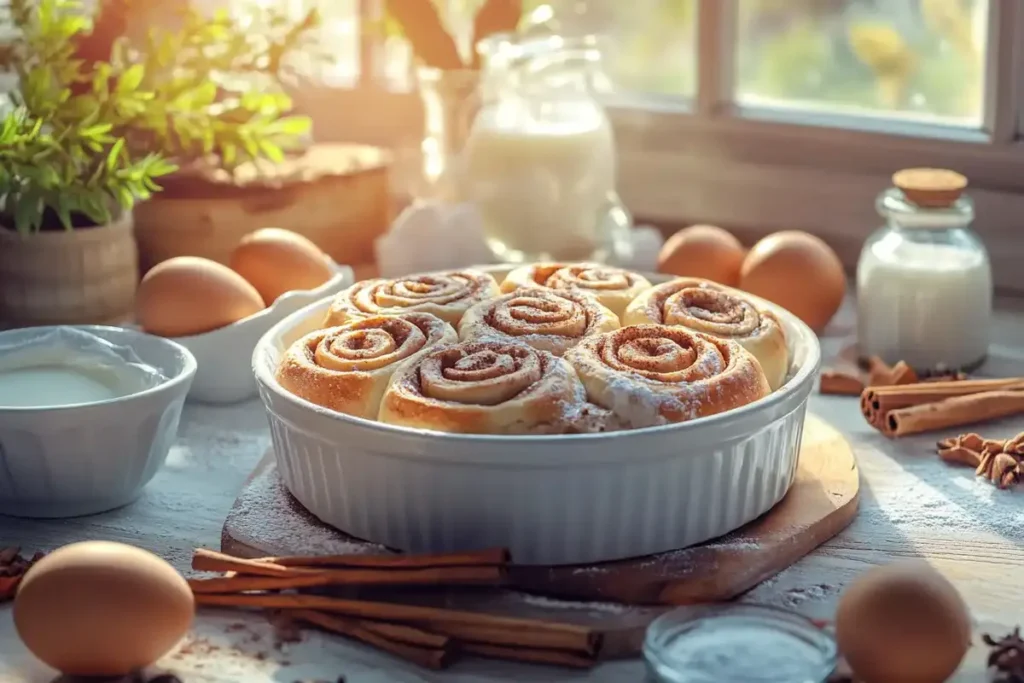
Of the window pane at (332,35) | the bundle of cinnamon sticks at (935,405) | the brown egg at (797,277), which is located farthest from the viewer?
the window pane at (332,35)

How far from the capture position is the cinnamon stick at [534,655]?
3.02ft

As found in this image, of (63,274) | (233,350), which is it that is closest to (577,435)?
(233,350)

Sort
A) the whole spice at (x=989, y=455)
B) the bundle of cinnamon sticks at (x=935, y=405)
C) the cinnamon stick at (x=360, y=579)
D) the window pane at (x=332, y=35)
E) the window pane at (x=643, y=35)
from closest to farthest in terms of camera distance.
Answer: the cinnamon stick at (x=360, y=579) < the whole spice at (x=989, y=455) < the bundle of cinnamon sticks at (x=935, y=405) < the window pane at (x=643, y=35) < the window pane at (x=332, y=35)

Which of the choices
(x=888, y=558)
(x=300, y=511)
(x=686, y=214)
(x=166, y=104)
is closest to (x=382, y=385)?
(x=300, y=511)

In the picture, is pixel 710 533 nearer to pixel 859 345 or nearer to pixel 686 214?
pixel 859 345

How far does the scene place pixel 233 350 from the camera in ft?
4.47

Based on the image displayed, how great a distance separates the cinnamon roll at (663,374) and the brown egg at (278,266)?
42 cm

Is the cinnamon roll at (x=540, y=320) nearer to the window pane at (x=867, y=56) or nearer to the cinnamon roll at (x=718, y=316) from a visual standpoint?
the cinnamon roll at (x=718, y=316)

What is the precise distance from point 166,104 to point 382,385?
1.92 ft

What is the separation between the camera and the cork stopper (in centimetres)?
138

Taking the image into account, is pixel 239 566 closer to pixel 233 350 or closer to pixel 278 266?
pixel 233 350

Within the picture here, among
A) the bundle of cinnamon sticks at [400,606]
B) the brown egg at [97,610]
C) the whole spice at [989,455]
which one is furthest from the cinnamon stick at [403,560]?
the whole spice at [989,455]

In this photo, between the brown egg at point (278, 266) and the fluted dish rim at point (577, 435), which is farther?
the brown egg at point (278, 266)

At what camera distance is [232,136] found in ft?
5.19
